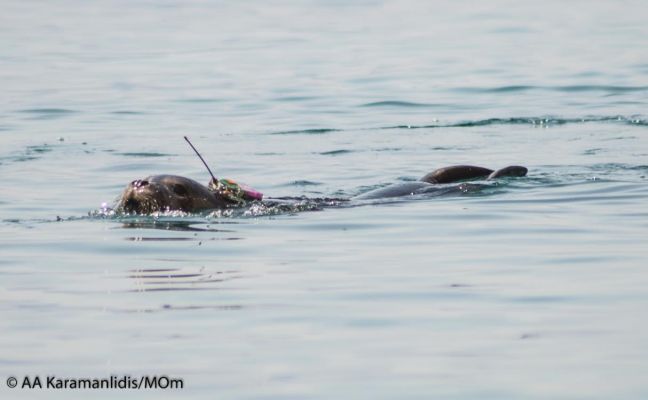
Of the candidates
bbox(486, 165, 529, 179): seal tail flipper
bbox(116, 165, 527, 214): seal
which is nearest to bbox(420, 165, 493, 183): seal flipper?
bbox(486, 165, 529, 179): seal tail flipper

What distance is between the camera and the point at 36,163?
611 inches

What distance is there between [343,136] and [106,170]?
338 centimetres

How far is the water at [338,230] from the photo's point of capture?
7.03 meters

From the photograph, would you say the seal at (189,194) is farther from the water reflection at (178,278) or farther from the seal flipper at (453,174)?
the water reflection at (178,278)

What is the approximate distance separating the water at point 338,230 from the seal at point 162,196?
0.16 metres

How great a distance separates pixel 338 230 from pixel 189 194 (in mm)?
1256

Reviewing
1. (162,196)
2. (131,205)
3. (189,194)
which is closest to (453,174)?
(189,194)

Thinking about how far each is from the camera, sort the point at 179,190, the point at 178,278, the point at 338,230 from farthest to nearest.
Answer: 1. the point at 179,190
2. the point at 338,230
3. the point at 178,278

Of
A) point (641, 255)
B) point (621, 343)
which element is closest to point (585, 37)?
point (641, 255)

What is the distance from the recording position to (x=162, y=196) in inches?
452

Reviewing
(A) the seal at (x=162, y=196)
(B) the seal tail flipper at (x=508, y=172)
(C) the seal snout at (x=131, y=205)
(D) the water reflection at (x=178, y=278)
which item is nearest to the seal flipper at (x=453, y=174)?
(B) the seal tail flipper at (x=508, y=172)

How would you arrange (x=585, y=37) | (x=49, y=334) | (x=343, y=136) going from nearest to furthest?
(x=49, y=334), (x=343, y=136), (x=585, y=37)

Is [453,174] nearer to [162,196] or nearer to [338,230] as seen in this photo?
[338,230]

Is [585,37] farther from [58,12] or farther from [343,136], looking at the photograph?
[58,12]
